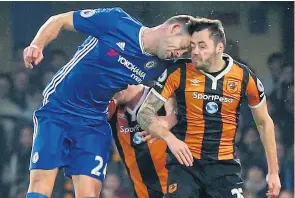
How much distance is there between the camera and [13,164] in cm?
784

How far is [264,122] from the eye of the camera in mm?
5449

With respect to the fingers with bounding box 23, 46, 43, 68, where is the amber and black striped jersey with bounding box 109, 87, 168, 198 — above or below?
below

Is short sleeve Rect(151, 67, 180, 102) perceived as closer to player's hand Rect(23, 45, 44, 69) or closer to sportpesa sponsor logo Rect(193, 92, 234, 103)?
sportpesa sponsor logo Rect(193, 92, 234, 103)

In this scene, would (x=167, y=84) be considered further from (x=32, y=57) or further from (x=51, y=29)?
(x=32, y=57)

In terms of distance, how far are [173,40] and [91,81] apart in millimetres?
536

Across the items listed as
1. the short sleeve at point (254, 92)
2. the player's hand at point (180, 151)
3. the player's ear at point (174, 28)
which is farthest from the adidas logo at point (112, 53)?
the short sleeve at point (254, 92)

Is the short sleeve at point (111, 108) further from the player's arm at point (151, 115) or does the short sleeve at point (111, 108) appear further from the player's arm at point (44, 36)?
the player's arm at point (44, 36)

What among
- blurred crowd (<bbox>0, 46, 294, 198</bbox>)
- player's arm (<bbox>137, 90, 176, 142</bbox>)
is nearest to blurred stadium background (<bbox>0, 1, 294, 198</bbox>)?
blurred crowd (<bbox>0, 46, 294, 198</bbox>)

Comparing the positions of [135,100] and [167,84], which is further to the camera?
[135,100]

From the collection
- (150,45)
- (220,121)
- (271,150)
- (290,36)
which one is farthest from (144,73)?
(290,36)

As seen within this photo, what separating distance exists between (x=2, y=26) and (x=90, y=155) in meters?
3.21

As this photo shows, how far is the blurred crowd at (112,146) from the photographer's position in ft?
25.3

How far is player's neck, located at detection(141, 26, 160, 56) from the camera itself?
5227mm

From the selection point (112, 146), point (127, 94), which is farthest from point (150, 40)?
point (112, 146)
